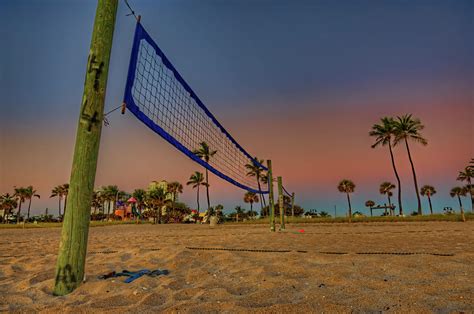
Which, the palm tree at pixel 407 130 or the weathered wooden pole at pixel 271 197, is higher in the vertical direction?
the palm tree at pixel 407 130

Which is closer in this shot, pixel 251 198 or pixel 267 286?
pixel 267 286

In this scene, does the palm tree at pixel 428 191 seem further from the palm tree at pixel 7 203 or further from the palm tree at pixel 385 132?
the palm tree at pixel 7 203

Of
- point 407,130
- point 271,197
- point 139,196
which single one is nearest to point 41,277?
point 271,197

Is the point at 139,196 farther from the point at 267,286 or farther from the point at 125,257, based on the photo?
the point at 267,286

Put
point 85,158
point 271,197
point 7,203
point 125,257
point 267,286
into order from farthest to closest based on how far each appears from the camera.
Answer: point 7,203
point 271,197
point 125,257
point 85,158
point 267,286

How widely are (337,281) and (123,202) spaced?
210 ft

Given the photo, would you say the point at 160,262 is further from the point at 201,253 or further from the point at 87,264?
the point at 87,264

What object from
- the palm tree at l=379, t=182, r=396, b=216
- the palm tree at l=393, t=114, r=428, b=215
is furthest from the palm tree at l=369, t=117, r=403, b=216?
the palm tree at l=379, t=182, r=396, b=216

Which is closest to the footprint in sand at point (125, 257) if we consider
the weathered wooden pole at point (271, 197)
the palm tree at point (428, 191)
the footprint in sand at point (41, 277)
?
the footprint in sand at point (41, 277)

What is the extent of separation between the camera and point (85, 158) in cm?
264

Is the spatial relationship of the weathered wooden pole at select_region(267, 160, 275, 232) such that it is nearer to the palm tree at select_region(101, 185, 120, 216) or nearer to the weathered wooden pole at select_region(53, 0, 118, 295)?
the weathered wooden pole at select_region(53, 0, 118, 295)

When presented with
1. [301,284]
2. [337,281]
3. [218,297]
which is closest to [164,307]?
[218,297]

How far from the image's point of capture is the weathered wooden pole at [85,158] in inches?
Result: 98.7

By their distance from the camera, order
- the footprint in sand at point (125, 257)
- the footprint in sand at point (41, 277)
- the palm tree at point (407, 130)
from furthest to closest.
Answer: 1. the palm tree at point (407, 130)
2. the footprint in sand at point (125, 257)
3. the footprint in sand at point (41, 277)
